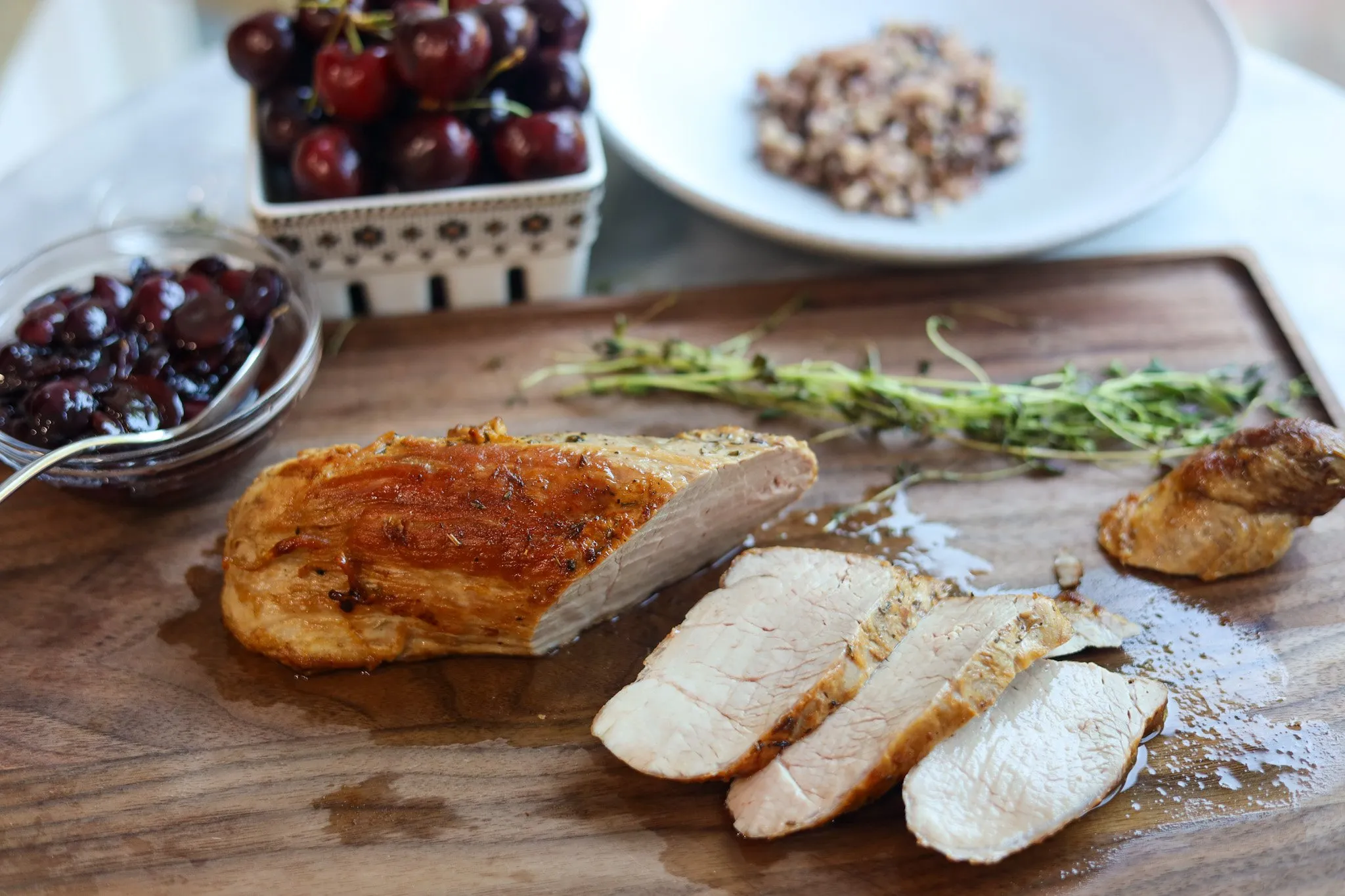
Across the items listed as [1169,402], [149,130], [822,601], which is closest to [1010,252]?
[1169,402]

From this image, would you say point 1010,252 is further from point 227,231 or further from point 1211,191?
point 227,231

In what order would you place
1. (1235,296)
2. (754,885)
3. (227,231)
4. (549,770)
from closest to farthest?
(754,885), (549,770), (227,231), (1235,296)

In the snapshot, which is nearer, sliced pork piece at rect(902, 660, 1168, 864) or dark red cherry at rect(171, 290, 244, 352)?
sliced pork piece at rect(902, 660, 1168, 864)

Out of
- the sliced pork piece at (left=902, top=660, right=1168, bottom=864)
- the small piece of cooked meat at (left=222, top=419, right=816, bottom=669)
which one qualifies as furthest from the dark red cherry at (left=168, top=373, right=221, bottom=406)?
the sliced pork piece at (left=902, top=660, right=1168, bottom=864)

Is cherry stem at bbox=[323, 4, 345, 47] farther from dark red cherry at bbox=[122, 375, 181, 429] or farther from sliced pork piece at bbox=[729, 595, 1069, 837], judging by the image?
sliced pork piece at bbox=[729, 595, 1069, 837]

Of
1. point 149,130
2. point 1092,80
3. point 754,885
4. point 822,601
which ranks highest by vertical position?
point 1092,80

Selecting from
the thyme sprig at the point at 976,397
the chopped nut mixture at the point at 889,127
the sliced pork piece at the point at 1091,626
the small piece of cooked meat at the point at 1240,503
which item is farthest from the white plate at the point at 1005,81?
the sliced pork piece at the point at 1091,626

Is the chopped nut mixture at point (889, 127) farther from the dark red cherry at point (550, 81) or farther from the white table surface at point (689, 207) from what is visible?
the dark red cherry at point (550, 81)
